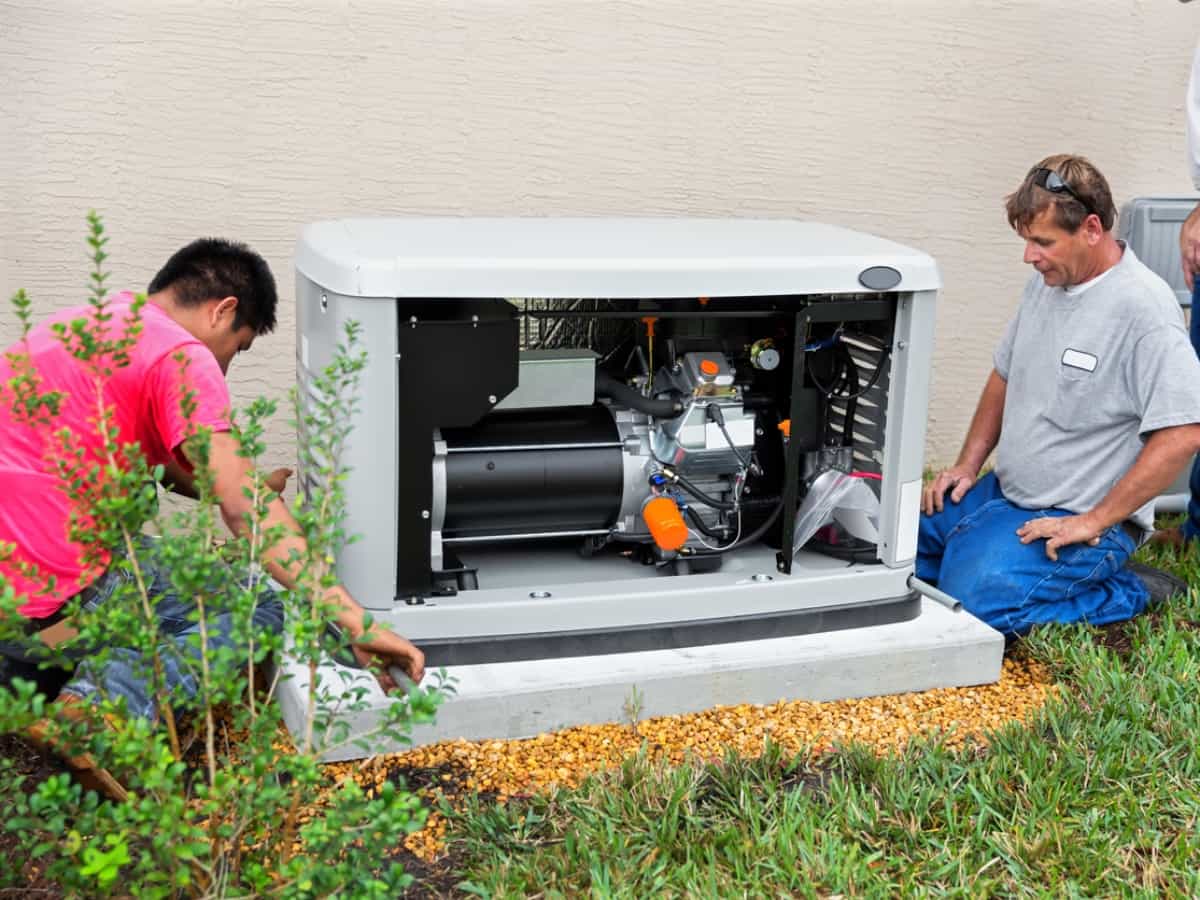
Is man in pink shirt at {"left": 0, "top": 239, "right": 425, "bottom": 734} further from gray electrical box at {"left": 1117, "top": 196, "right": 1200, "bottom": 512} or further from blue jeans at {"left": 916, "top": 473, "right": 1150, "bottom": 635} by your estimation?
gray electrical box at {"left": 1117, "top": 196, "right": 1200, "bottom": 512}

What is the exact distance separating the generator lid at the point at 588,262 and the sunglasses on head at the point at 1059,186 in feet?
1.54

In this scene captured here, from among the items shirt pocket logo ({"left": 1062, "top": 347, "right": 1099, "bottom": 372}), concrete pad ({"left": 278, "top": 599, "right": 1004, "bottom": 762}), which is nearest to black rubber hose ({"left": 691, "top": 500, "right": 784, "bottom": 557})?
concrete pad ({"left": 278, "top": 599, "right": 1004, "bottom": 762})

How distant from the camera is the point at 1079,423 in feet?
11.1

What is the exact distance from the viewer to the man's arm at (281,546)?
2.29 meters

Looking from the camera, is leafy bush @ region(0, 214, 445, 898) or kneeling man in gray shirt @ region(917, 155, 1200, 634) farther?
kneeling man in gray shirt @ region(917, 155, 1200, 634)

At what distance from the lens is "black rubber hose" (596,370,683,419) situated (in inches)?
121

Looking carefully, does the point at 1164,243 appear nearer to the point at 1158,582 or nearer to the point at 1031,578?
the point at 1158,582

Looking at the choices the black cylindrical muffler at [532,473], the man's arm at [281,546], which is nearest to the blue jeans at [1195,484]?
the black cylindrical muffler at [532,473]

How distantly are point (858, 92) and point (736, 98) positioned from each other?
48 centimetres

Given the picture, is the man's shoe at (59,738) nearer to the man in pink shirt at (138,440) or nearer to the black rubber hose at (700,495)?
the man in pink shirt at (138,440)

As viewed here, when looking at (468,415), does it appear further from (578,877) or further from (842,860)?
(842,860)

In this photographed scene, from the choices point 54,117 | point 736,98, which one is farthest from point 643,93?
point 54,117

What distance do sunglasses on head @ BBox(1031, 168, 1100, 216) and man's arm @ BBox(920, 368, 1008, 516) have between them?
63 centimetres

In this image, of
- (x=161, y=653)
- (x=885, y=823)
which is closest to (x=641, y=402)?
(x=885, y=823)
